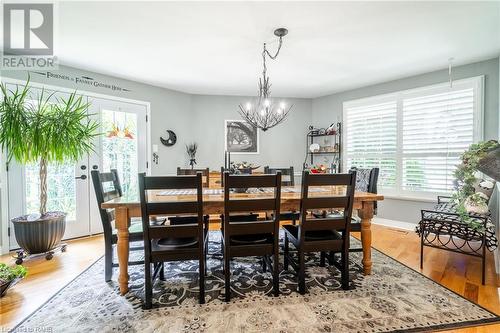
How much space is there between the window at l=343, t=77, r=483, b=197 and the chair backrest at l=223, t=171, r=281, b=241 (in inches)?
126

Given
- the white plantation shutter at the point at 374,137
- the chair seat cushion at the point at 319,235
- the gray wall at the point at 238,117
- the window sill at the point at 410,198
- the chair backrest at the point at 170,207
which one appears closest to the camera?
the chair backrest at the point at 170,207

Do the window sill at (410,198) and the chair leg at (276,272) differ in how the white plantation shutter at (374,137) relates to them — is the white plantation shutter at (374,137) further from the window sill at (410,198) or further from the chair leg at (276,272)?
the chair leg at (276,272)

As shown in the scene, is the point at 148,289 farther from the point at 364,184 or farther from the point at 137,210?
→ the point at 364,184

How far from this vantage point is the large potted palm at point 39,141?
2545 millimetres

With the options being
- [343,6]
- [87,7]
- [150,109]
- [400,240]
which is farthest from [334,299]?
[150,109]

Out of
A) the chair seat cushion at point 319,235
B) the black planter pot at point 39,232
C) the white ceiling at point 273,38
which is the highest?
the white ceiling at point 273,38

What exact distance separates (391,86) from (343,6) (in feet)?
8.72

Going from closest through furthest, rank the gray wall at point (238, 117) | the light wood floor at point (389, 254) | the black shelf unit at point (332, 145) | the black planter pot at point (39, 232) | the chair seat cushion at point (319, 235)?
the light wood floor at point (389, 254) < the chair seat cushion at point (319, 235) < the black planter pot at point (39, 232) < the black shelf unit at point (332, 145) < the gray wall at point (238, 117)

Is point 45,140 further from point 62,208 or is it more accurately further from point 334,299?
point 334,299

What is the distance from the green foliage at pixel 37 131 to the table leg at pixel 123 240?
1526 mm

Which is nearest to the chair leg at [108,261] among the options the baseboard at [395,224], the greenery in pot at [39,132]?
the greenery in pot at [39,132]

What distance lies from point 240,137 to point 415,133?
3199 millimetres

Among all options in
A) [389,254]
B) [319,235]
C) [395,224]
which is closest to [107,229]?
[319,235]

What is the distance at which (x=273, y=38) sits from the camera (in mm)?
2629
